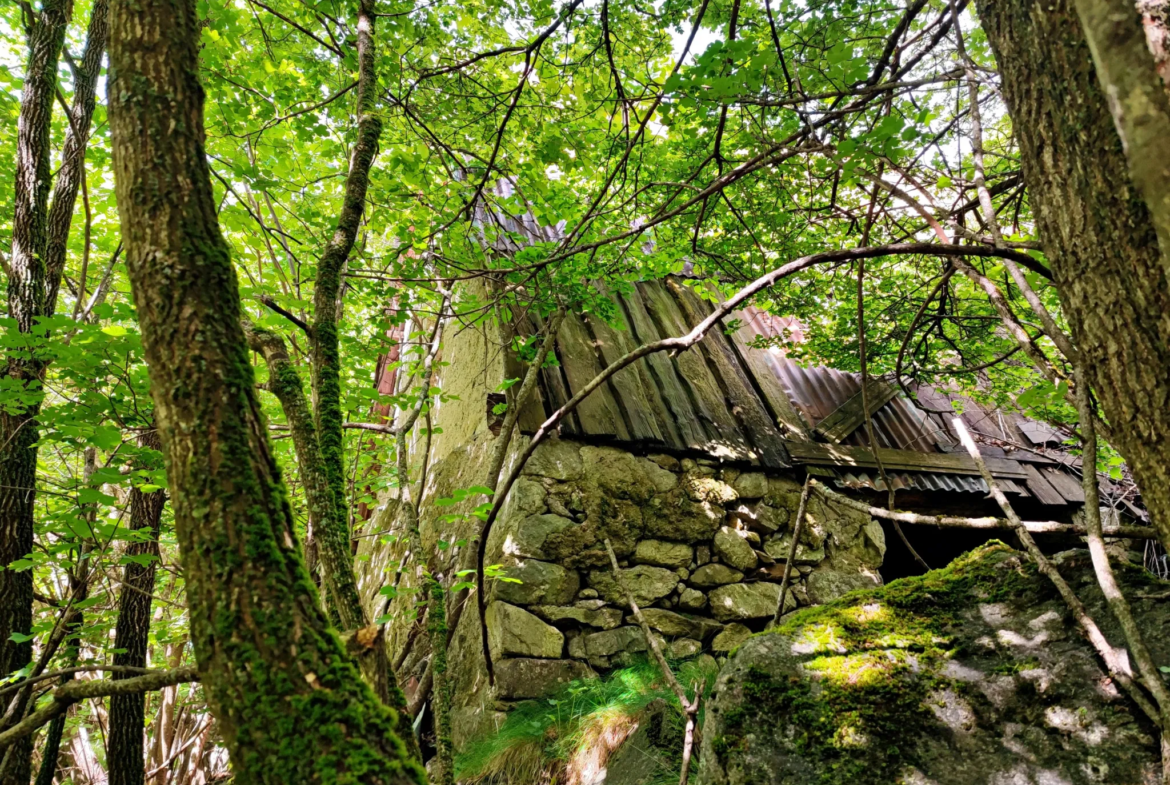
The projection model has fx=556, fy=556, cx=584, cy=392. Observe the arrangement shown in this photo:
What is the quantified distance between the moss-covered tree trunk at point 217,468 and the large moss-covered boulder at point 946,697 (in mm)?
918

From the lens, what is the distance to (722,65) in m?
1.92

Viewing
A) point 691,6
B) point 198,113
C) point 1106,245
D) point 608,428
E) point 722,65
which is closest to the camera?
point 1106,245

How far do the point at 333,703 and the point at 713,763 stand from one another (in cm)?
98

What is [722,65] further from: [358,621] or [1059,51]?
[358,621]

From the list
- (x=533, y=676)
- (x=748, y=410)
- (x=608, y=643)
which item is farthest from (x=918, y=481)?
(x=533, y=676)

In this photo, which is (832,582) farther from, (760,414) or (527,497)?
(527,497)

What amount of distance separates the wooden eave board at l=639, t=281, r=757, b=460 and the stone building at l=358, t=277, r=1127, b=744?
2 cm

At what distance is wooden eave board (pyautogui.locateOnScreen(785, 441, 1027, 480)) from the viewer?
4.36 meters

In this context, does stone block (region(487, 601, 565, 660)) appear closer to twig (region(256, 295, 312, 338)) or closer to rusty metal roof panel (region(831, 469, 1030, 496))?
twig (region(256, 295, 312, 338))

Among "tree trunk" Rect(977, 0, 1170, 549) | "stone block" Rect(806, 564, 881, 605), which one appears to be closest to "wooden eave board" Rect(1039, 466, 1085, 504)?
"stone block" Rect(806, 564, 881, 605)

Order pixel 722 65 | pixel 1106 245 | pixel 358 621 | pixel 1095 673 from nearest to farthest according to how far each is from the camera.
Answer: pixel 1106 245 < pixel 1095 673 < pixel 358 621 < pixel 722 65

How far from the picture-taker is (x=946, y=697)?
1.36 metres

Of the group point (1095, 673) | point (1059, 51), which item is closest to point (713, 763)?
point (1095, 673)

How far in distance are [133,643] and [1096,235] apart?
4.54 metres
